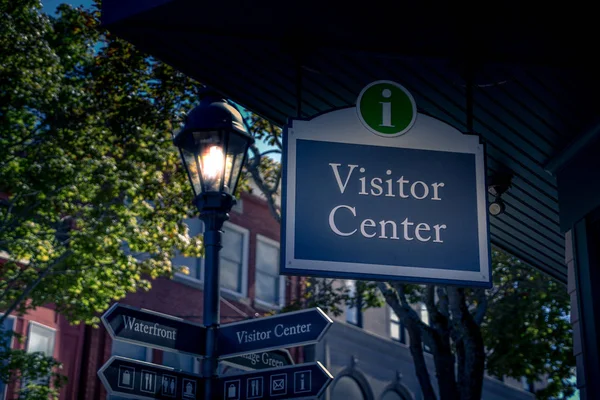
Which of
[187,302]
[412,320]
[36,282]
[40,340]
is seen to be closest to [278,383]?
[36,282]

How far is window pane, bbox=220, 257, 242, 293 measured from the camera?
26.8 metres

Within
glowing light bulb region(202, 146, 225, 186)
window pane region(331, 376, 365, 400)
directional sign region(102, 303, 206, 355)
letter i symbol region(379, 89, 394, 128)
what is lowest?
directional sign region(102, 303, 206, 355)

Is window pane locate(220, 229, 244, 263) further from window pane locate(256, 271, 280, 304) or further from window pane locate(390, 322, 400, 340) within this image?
window pane locate(390, 322, 400, 340)

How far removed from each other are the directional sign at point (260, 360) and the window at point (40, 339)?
13275mm

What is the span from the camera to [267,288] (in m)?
28.4

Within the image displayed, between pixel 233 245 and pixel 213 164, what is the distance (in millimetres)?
19054

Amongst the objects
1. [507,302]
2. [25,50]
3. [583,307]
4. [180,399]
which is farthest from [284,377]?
[507,302]

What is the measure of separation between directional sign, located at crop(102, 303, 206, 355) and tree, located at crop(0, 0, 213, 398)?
30.1 feet

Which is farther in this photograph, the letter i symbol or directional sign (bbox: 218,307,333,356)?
directional sign (bbox: 218,307,333,356)

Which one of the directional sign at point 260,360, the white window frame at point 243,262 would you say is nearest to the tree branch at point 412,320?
the white window frame at point 243,262

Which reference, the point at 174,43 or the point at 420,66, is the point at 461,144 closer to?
the point at 420,66

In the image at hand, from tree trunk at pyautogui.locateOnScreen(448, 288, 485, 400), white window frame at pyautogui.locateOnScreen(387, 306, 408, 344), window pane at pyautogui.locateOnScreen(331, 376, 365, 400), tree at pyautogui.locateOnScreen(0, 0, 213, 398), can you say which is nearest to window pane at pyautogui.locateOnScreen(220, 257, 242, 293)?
window pane at pyautogui.locateOnScreen(331, 376, 365, 400)

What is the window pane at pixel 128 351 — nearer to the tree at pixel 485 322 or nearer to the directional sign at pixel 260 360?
the tree at pixel 485 322

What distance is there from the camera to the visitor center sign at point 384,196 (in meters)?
5.64
